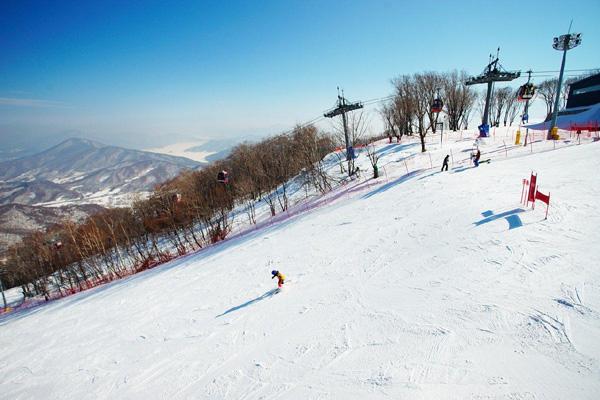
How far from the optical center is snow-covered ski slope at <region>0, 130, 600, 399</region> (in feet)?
16.2

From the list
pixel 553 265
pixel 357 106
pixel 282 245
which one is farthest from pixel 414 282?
pixel 357 106

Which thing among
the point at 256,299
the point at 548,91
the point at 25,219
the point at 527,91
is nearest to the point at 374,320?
the point at 256,299

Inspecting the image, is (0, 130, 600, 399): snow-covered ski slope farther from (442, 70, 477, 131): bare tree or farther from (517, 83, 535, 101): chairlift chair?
(442, 70, 477, 131): bare tree

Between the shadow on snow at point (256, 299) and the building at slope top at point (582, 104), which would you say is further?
the building at slope top at point (582, 104)

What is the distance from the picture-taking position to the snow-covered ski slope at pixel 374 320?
494cm

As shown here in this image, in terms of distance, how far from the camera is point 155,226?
4022 cm

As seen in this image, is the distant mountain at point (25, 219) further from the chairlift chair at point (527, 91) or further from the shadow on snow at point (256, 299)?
the chairlift chair at point (527, 91)

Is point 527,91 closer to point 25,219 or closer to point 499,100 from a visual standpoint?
point 499,100

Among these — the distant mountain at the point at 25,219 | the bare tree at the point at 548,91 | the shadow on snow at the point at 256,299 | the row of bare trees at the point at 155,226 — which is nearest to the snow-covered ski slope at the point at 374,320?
the shadow on snow at the point at 256,299

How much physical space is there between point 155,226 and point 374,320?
41.6 m

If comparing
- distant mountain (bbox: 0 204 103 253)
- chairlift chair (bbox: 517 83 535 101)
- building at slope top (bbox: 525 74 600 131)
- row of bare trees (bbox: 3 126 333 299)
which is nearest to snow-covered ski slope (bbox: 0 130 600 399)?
row of bare trees (bbox: 3 126 333 299)

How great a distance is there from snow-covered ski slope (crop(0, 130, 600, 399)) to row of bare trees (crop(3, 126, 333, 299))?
15.9 metres

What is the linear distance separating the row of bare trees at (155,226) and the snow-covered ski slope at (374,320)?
52.1 ft

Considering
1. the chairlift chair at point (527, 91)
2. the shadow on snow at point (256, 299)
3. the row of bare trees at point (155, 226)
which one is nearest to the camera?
the shadow on snow at point (256, 299)
